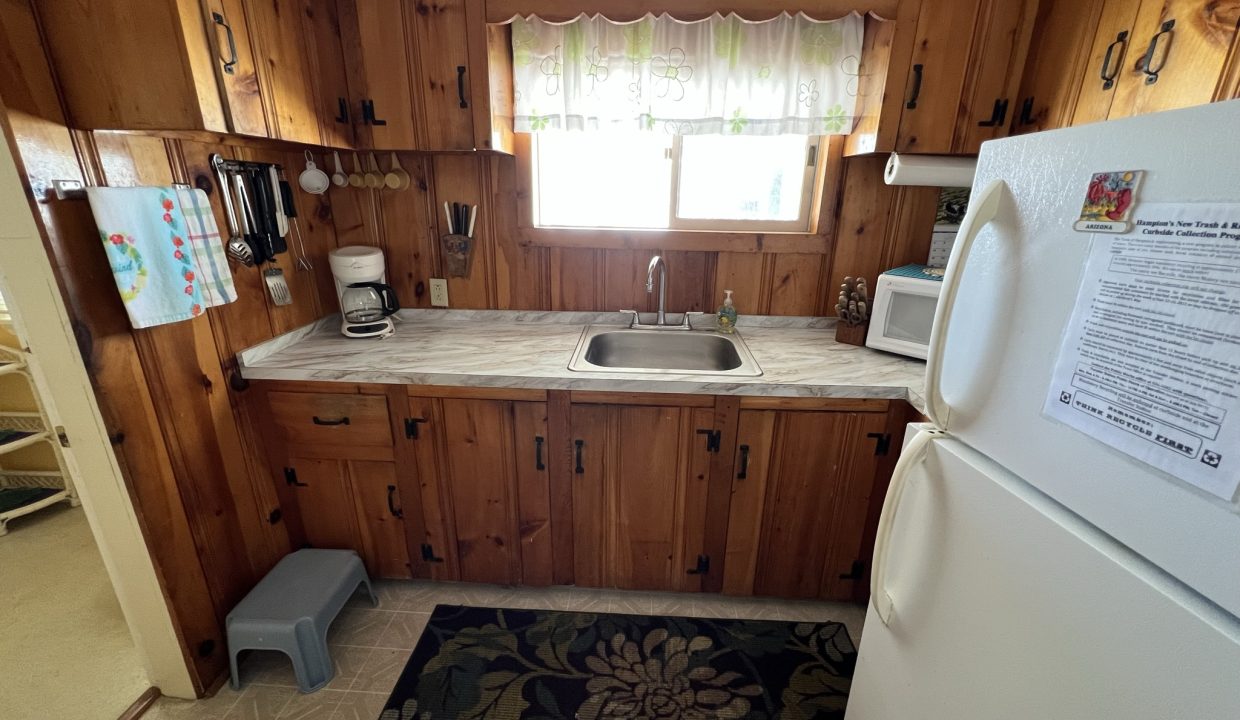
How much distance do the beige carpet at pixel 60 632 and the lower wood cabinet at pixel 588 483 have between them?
0.59m

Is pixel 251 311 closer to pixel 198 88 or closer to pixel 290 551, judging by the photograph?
pixel 198 88

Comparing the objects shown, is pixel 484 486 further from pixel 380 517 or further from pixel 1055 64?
pixel 1055 64

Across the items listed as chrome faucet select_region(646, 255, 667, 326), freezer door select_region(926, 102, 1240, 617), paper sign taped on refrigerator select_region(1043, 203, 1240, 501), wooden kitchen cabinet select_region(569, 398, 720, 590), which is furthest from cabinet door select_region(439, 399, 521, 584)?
paper sign taped on refrigerator select_region(1043, 203, 1240, 501)

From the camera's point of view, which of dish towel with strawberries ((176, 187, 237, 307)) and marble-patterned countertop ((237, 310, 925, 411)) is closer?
dish towel with strawberries ((176, 187, 237, 307))

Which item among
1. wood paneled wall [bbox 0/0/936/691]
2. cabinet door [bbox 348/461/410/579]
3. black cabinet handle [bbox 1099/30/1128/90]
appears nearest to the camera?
wood paneled wall [bbox 0/0/936/691]

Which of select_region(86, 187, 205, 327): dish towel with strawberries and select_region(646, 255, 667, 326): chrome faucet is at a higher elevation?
select_region(86, 187, 205, 327): dish towel with strawberries

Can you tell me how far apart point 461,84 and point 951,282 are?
1.59 m

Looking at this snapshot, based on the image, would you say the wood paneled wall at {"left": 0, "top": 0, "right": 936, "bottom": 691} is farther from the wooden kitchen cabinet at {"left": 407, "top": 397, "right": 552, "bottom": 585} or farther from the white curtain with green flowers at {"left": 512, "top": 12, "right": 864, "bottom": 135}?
the wooden kitchen cabinet at {"left": 407, "top": 397, "right": 552, "bottom": 585}

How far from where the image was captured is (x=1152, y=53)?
3.75ft

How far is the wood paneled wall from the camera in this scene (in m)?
1.12

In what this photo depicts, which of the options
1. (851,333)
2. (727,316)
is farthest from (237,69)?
(851,333)

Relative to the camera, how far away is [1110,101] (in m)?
1.26

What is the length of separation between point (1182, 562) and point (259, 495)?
2138 mm

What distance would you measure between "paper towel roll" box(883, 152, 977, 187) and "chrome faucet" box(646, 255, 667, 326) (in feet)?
2.74
